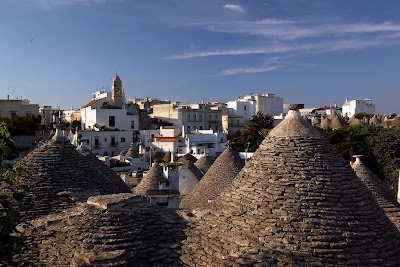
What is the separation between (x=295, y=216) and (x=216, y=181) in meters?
6.64

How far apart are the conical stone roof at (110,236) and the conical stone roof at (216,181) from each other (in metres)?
4.75

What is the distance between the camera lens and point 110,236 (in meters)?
5.40

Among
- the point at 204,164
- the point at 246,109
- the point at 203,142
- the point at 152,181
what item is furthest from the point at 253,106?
the point at 152,181

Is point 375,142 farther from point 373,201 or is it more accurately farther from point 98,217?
point 98,217

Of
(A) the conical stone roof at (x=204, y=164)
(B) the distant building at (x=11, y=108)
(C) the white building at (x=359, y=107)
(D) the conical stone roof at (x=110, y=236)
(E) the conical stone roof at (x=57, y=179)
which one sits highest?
(C) the white building at (x=359, y=107)

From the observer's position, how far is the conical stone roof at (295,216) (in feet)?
15.0

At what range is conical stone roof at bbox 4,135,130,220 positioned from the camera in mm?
7062

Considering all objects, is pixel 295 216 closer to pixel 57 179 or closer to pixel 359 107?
pixel 57 179

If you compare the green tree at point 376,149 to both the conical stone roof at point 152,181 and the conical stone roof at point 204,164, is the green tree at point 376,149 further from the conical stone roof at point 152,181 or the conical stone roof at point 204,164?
the conical stone roof at point 152,181

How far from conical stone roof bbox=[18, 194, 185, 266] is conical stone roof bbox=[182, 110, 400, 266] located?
448mm

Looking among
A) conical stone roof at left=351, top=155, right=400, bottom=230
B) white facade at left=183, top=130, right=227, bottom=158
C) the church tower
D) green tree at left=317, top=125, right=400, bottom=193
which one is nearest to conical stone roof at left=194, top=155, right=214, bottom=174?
green tree at left=317, top=125, right=400, bottom=193

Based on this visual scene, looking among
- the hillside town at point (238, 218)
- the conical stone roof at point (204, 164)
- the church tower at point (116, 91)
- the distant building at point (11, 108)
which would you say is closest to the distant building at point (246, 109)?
A: the church tower at point (116, 91)

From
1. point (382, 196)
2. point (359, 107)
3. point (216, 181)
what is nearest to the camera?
point (382, 196)

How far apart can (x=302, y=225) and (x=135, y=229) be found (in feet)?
8.50
